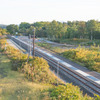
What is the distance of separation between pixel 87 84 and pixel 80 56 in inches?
437

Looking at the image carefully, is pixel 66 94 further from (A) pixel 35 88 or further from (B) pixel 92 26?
(B) pixel 92 26

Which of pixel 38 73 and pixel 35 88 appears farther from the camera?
pixel 38 73

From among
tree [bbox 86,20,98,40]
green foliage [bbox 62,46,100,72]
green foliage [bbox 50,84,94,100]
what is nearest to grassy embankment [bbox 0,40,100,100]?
green foliage [bbox 50,84,94,100]

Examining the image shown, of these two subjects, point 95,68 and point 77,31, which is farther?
point 77,31

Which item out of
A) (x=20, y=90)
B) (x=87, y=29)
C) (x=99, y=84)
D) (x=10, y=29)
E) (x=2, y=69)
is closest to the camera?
(x=20, y=90)

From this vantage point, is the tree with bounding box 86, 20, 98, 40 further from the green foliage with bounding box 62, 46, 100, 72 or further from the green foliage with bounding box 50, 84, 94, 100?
the green foliage with bounding box 50, 84, 94, 100

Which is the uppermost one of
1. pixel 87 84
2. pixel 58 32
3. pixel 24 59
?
pixel 58 32

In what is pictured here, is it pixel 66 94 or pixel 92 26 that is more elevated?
pixel 92 26

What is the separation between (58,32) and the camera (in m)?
59.7

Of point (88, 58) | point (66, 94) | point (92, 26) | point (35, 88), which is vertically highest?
point (92, 26)

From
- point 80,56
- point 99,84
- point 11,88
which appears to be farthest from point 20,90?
point 80,56

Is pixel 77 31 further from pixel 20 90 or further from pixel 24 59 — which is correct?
pixel 20 90

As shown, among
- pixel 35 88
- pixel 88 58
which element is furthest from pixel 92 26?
pixel 35 88

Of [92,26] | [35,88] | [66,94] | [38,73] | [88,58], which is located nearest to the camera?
[66,94]
